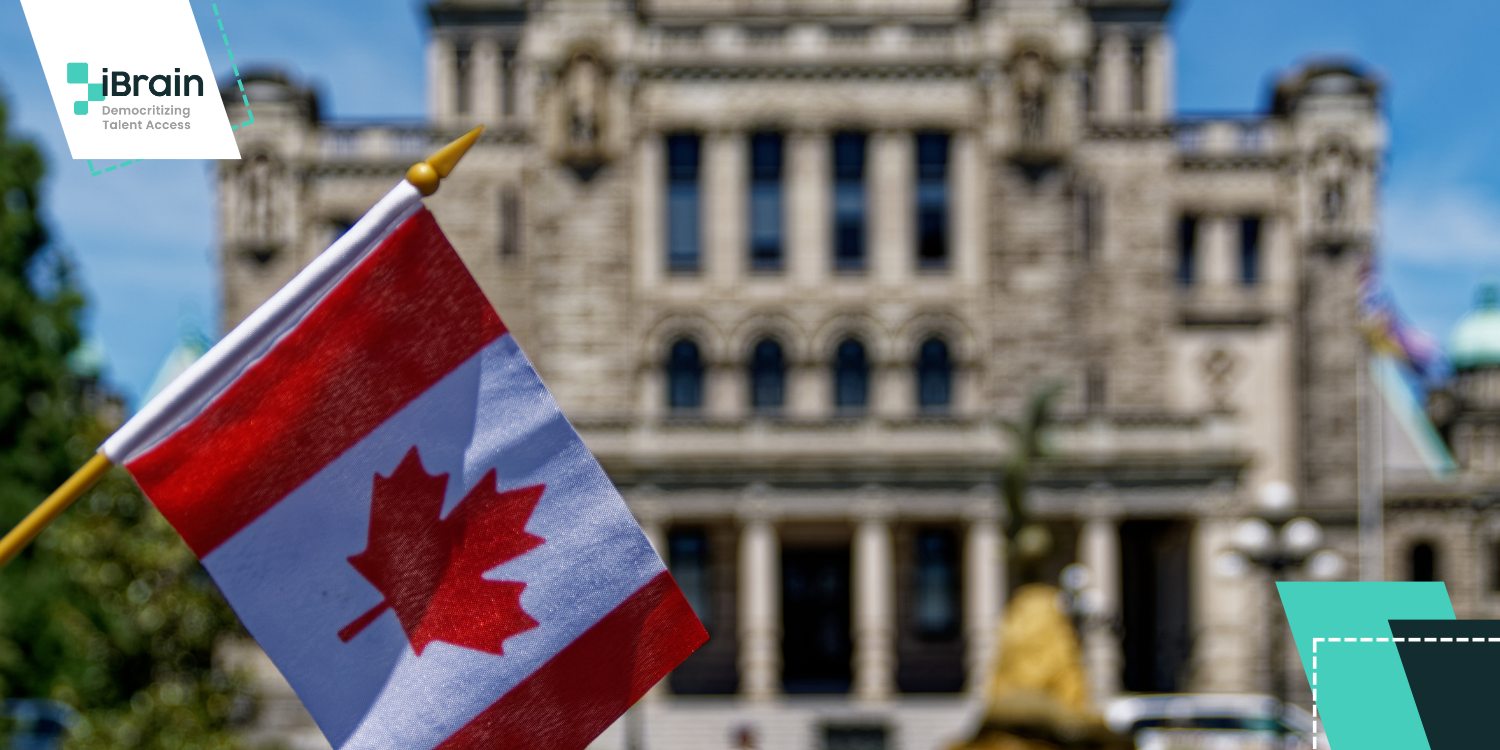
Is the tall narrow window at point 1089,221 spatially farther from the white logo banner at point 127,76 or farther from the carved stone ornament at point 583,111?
the white logo banner at point 127,76

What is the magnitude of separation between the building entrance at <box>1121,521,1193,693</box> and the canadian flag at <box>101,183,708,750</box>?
3746 cm

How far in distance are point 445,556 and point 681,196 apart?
39427mm

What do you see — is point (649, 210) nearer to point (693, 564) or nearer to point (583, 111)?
point (583, 111)

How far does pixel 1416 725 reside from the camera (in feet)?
15.3

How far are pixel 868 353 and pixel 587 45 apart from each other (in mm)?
12496

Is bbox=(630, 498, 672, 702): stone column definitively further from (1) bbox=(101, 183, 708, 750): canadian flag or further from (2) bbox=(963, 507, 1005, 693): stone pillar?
(1) bbox=(101, 183, 708, 750): canadian flag

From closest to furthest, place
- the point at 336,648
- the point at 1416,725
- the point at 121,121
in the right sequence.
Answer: the point at 336,648, the point at 1416,725, the point at 121,121

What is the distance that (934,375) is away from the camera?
4319 centimetres

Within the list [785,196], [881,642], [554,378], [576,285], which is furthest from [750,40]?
[881,642]

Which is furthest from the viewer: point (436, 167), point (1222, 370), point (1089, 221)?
point (1222, 370)

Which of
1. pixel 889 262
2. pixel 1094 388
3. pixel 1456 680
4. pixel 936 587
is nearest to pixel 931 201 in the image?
pixel 889 262

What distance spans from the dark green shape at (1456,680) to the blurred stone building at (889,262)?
34254mm

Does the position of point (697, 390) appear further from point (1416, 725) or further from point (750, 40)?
point (1416, 725)

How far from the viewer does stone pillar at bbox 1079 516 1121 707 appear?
124 feet
